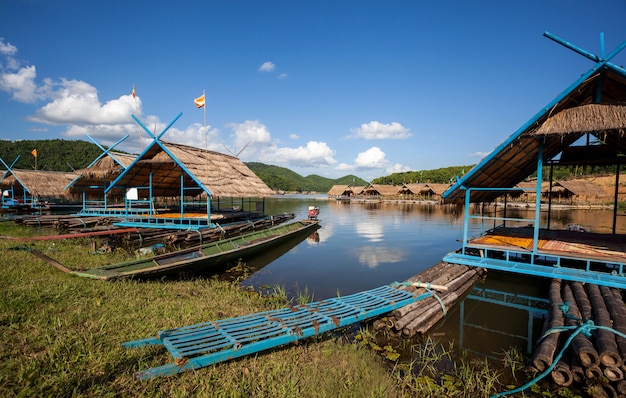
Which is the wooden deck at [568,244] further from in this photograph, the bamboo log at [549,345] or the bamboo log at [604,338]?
the bamboo log at [549,345]

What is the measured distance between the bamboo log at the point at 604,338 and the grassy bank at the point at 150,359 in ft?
4.39

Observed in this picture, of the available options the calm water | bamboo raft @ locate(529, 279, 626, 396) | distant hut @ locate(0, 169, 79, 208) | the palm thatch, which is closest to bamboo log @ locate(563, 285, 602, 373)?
bamboo raft @ locate(529, 279, 626, 396)

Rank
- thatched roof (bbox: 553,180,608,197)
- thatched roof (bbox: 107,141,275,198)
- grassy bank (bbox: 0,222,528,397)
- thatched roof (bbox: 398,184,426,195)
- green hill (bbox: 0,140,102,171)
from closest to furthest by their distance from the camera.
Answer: grassy bank (bbox: 0,222,528,397), thatched roof (bbox: 107,141,275,198), thatched roof (bbox: 553,180,608,197), green hill (bbox: 0,140,102,171), thatched roof (bbox: 398,184,426,195)

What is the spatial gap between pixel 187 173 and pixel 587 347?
1273 cm

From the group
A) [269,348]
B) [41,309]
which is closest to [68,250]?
[41,309]

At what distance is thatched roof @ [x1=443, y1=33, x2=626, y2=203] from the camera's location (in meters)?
6.35

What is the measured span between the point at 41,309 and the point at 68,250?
638 cm

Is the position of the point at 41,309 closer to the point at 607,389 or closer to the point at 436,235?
A: the point at 607,389

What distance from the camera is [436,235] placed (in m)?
18.4

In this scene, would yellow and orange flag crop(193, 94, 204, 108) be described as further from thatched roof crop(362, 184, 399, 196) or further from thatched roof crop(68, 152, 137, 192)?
thatched roof crop(362, 184, 399, 196)

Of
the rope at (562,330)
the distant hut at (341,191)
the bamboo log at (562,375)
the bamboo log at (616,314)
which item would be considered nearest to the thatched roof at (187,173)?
the rope at (562,330)

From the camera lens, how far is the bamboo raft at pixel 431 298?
5.48 metres

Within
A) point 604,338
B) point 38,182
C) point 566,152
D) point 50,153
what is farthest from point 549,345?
point 50,153

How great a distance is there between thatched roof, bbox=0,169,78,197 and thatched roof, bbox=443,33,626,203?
26.0 metres
